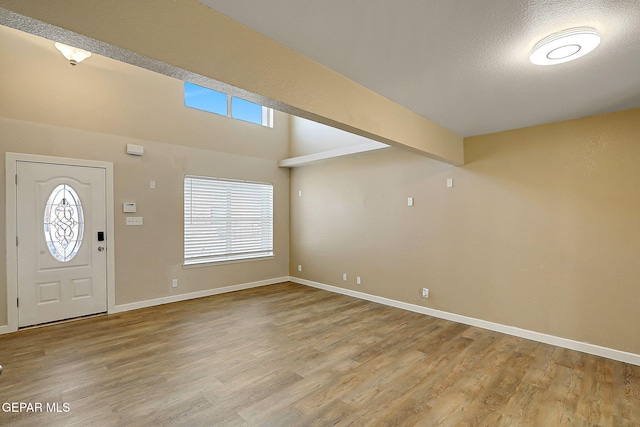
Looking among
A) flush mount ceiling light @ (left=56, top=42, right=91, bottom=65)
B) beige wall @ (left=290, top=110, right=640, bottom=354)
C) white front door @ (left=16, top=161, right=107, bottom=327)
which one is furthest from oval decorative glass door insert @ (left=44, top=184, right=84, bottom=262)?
beige wall @ (left=290, top=110, right=640, bottom=354)

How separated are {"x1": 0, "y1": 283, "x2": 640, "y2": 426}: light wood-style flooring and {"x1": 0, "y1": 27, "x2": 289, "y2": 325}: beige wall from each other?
1048mm

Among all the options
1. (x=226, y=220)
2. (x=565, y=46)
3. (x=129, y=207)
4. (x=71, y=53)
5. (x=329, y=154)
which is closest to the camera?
(x=565, y=46)

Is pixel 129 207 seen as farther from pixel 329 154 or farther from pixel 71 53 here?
pixel 329 154

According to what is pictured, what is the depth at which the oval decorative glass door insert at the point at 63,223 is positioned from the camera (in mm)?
3895

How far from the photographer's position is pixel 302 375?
268 cm

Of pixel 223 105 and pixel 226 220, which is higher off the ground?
pixel 223 105

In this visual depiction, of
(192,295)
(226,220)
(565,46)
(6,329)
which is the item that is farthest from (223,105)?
(565,46)

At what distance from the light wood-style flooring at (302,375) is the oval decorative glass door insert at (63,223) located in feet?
3.21

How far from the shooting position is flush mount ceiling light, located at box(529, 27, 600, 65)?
174 cm

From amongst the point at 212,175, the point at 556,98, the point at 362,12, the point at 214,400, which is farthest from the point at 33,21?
the point at 212,175

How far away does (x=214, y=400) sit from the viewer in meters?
2.31

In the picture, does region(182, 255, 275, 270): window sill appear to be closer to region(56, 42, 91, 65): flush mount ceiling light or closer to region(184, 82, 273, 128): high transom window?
region(184, 82, 273, 128): high transom window

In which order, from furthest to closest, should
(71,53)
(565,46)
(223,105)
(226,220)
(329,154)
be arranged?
(226,220)
(223,105)
(329,154)
(71,53)
(565,46)

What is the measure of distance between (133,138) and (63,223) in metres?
1.49
